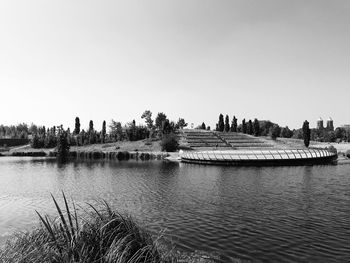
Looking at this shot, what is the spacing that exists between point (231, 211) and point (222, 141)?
386ft

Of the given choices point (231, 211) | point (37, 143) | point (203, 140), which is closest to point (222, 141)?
point (203, 140)

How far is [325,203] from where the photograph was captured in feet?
104

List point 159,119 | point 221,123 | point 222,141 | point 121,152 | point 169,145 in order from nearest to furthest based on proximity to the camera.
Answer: point 121,152 < point 169,145 < point 222,141 < point 159,119 < point 221,123

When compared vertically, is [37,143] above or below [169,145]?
above

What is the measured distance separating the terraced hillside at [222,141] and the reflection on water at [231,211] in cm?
8284

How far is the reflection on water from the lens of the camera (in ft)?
65.7

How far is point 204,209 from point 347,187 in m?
22.5

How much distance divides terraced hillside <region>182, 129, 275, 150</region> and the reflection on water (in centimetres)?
8284

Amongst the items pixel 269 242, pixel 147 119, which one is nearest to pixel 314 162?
pixel 269 242

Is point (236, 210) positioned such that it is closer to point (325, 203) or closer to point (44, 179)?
point (325, 203)

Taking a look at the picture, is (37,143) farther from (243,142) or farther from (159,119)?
(243,142)

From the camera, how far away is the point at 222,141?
14550cm

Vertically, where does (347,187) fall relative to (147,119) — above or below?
below

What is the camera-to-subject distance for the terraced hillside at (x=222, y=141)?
134 meters
